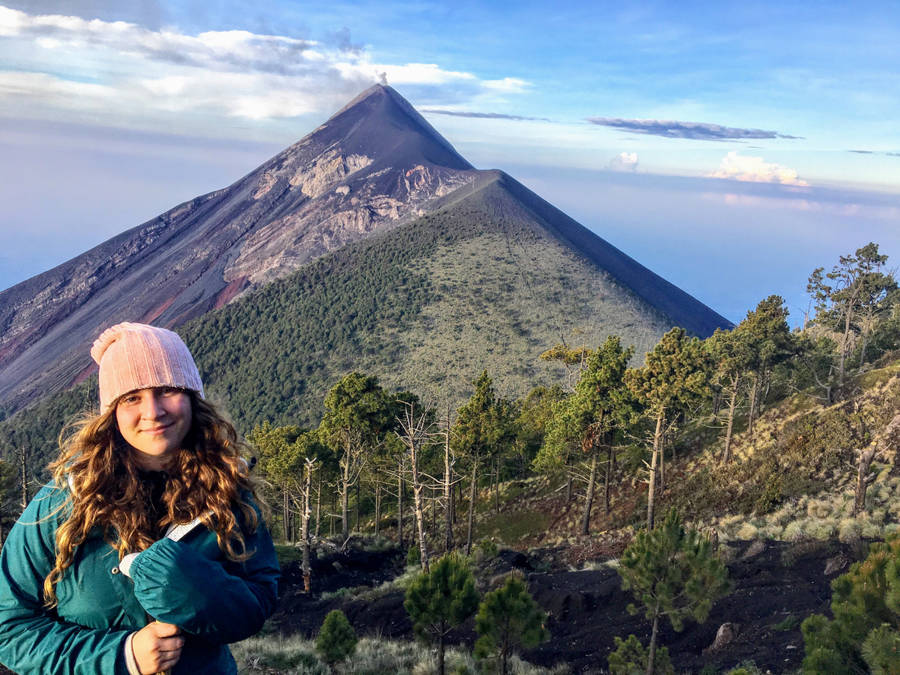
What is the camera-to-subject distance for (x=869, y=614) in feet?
24.5

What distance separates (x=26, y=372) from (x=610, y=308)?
13718 centimetres

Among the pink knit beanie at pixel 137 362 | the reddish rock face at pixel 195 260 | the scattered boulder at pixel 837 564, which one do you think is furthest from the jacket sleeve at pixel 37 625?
the reddish rock face at pixel 195 260

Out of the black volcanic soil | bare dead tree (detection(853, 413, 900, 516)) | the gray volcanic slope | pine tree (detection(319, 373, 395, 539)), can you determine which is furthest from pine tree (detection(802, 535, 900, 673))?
the gray volcanic slope

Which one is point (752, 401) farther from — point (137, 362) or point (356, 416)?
point (137, 362)

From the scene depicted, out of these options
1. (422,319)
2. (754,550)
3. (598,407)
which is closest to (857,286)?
(598,407)

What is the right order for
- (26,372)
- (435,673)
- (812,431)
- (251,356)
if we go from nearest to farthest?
(435,673) < (812,431) < (251,356) < (26,372)

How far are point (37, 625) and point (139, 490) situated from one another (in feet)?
2.30

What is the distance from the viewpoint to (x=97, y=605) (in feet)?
9.05

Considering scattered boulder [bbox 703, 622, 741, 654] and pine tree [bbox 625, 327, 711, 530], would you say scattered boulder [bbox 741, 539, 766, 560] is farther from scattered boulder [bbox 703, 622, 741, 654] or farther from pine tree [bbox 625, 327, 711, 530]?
pine tree [bbox 625, 327, 711, 530]

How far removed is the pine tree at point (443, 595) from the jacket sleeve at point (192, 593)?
9361 mm

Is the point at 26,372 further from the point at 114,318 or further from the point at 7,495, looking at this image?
the point at 7,495

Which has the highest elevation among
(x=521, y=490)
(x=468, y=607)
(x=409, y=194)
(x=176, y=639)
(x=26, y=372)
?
(x=409, y=194)

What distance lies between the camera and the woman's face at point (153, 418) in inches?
116

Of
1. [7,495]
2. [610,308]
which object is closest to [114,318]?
[610,308]
